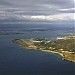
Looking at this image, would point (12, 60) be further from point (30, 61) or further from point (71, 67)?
point (71, 67)

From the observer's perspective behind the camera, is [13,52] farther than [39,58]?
Yes

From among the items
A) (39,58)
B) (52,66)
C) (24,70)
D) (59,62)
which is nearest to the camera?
(24,70)

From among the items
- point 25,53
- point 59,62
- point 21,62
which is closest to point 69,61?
point 59,62

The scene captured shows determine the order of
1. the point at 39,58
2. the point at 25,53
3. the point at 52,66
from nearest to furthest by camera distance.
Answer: the point at 52,66 < the point at 39,58 < the point at 25,53

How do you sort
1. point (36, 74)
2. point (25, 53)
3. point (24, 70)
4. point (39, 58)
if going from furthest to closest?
point (25, 53), point (39, 58), point (24, 70), point (36, 74)

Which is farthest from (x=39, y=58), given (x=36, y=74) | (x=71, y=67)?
(x=36, y=74)

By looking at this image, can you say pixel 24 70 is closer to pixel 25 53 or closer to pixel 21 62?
pixel 21 62

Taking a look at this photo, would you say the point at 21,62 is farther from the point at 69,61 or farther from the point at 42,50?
the point at 42,50

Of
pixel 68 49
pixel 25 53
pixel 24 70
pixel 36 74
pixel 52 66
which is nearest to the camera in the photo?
pixel 36 74

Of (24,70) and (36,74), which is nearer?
(36,74)
